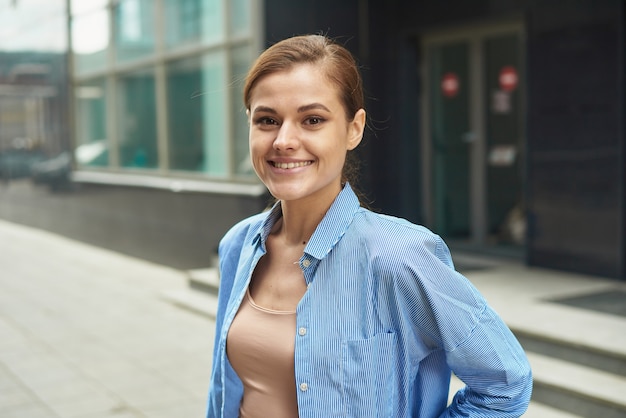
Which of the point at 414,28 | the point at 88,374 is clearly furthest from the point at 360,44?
the point at 88,374

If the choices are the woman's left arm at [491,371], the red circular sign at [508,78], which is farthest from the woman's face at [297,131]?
the red circular sign at [508,78]

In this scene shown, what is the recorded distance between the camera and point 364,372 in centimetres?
171

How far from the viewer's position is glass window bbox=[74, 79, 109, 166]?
13.9m

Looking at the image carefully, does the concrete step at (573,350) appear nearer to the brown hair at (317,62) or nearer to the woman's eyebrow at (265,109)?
the brown hair at (317,62)

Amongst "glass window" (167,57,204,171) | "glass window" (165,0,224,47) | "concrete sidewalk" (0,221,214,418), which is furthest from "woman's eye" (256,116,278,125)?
"glass window" (167,57,204,171)

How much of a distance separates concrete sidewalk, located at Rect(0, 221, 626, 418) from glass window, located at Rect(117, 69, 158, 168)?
228 cm

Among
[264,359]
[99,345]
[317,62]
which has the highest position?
[317,62]

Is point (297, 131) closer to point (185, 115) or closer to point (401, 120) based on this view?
point (401, 120)

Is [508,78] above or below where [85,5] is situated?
below

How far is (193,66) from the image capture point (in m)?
10.8

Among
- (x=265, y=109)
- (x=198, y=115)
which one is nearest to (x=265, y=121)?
(x=265, y=109)

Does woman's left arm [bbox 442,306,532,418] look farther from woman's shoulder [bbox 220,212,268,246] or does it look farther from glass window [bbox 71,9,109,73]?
glass window [bbox 71,9,109,73]

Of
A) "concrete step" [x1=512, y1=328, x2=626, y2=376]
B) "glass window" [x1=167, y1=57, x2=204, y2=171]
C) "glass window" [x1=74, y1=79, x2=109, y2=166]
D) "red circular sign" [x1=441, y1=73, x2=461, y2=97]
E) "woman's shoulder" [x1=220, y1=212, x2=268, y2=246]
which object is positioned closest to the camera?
"woman's shoulder" [x1=220, y1=212, x2=268, y2=246]

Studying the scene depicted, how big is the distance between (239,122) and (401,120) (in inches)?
77.1
